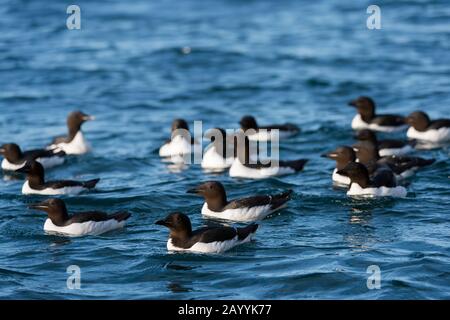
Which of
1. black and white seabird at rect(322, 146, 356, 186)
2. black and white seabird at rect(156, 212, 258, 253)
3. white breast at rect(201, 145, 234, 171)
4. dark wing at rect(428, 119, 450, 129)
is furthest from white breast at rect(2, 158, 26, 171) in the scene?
dark wing at rect(428, 119, 450, 129)

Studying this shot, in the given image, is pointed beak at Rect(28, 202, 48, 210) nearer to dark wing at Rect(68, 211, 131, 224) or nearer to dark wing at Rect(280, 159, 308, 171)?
dark wing at Rect(68, 211, 131, 224)

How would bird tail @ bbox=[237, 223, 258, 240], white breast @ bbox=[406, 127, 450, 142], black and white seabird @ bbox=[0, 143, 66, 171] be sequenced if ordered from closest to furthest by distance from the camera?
bird tail @ bbox=[237, 223, 258, 240] < black and white seabird @ bbox=[0, 143, 66, 171] < white breast @ bbox=[406, 127, 450, 142]

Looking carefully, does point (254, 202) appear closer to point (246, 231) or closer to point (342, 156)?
point (246, 231)

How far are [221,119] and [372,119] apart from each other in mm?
4280

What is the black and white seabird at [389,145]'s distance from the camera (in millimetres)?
23609

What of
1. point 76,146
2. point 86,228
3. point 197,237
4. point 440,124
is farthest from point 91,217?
point 440,124

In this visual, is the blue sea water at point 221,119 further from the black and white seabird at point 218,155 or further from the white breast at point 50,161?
the black and white seabird at point 218,155

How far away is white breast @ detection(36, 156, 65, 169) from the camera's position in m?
23.8

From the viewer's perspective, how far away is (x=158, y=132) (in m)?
27.6

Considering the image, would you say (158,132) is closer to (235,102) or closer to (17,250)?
(235,102)

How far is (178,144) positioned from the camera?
24562 millimetres

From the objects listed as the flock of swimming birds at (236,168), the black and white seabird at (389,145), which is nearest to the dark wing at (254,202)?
the flock of swimming birds at (236,168)
